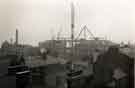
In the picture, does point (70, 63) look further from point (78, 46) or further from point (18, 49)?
point (18, 49)

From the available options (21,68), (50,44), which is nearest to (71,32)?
(50,44)

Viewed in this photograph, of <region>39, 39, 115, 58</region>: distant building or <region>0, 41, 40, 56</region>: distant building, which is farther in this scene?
<region>39, 39, 115, 58</region>: distant building

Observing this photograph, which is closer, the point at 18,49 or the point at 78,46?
the point at 18,49

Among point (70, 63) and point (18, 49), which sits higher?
point (18, 49)

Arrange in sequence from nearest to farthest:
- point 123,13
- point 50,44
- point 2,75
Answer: point 2,75 < point 50,44 < point 123,13

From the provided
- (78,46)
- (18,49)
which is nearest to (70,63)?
(78,46)

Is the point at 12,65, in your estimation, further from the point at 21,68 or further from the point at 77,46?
the point at 77,46

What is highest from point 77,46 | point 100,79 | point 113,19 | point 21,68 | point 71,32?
point 113,19

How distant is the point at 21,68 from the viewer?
4.10 ft

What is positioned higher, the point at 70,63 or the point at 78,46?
the point at 78,46

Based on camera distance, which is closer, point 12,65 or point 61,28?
point 12,65

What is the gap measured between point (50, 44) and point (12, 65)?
1.22 feet

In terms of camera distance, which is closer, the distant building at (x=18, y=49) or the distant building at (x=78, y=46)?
the distant building at (x=18, y=49)

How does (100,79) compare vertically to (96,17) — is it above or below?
below
